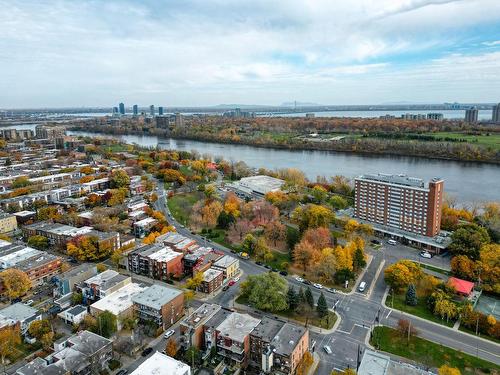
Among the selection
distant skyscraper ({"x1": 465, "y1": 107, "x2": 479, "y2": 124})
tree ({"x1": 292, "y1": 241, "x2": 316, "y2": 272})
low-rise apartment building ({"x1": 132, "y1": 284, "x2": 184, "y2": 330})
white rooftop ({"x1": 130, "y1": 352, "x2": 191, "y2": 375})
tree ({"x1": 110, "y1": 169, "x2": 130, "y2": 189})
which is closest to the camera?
white rooftop ({"x1": 130, "y1": 352, "x2": 191, "y2": 375})

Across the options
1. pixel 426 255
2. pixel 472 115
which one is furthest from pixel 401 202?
pixel 472 115

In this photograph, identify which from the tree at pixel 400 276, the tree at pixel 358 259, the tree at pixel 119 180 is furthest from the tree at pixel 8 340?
the tree at pixel 119 180

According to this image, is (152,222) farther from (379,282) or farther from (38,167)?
(38,167)

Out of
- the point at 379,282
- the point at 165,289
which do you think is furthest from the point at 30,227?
the point at 379,282

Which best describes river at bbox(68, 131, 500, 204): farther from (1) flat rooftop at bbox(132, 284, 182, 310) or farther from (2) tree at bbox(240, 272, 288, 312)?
(1) flat rooftop at bbox(132, 284, 182, 310)

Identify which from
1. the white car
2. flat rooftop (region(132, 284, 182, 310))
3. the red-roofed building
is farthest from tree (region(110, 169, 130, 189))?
the red-roofed building
